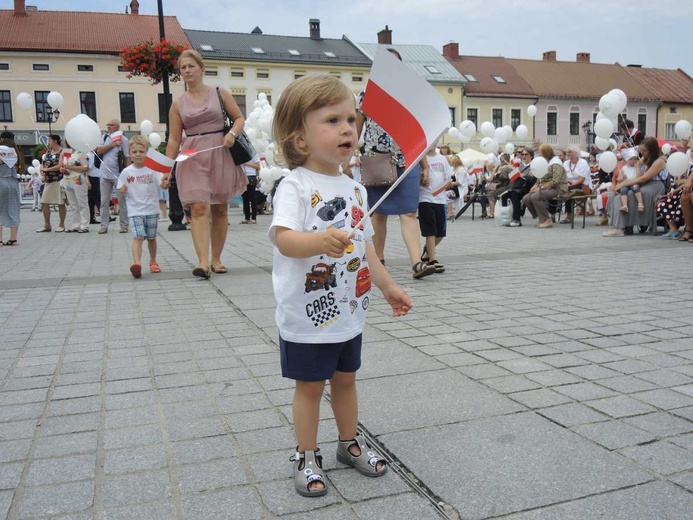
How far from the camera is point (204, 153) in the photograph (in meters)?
6.79

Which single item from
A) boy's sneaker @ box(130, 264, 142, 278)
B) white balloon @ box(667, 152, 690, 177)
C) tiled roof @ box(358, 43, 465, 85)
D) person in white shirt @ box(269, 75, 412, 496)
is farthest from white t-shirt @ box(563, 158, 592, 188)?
tiled roof @ box(358, 43, 465, 85)

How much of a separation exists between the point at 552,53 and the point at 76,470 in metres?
65.4

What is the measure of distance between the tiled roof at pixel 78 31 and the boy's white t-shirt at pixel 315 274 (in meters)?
50.4

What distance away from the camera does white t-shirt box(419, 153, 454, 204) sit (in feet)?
23.8

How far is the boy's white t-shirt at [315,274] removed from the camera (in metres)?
2.26

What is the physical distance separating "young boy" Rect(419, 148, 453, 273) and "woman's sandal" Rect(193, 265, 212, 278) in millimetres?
2304

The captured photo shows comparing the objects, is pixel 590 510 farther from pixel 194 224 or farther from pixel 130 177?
pixel 130 177

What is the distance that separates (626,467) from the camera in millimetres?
2344

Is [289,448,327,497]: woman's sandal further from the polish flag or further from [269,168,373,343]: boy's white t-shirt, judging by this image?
the polish flag

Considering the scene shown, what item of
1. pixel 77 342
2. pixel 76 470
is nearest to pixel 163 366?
pixel 77 342

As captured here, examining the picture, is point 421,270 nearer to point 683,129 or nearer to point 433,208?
point 433,208

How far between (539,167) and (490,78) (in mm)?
46034

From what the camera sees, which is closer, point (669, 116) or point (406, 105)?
point (406, 105)

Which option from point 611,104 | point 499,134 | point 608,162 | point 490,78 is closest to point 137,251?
point 608,162
